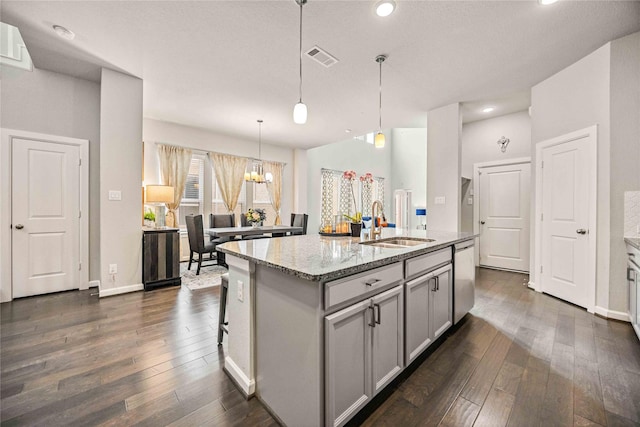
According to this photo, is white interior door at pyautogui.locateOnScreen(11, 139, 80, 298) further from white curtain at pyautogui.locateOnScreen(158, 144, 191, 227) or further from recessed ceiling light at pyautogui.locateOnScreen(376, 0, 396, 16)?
recessed ceiling light at pyautogui.locateOnScreen(376, 0, 396, 16)

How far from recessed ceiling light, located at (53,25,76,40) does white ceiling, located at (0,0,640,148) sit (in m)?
0.06

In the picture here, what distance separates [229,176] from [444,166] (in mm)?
4571

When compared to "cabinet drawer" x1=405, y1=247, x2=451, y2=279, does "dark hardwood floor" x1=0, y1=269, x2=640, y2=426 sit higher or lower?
lower

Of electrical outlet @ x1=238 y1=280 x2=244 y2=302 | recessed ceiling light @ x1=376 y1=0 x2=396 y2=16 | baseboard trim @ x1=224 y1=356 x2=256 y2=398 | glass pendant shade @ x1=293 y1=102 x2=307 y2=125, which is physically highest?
Answer: recessed ceiling light @ x1=376 y1=0 x2=396 y2=16

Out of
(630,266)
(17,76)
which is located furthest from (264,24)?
(630,266)

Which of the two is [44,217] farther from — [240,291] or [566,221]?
[566,221]

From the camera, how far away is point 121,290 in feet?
11.0

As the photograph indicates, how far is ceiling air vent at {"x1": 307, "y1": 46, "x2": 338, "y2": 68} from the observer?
2.82 metres

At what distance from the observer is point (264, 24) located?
8.04 ft

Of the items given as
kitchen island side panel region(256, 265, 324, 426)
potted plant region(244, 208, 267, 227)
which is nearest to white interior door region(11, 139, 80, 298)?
potted plant region(244, 208, 267, 227)

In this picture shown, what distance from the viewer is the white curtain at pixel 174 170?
5.25 metres

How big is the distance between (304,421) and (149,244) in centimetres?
331

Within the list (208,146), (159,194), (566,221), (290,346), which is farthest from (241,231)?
(566,221)

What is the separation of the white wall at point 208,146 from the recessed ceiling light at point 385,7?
349 cm
